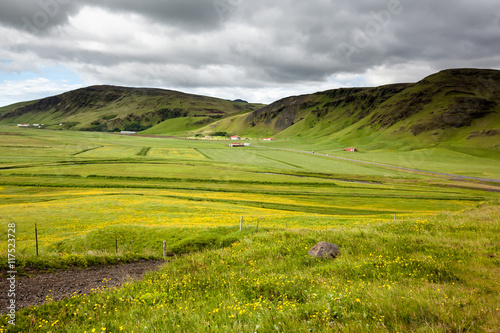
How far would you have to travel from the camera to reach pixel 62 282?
15.0 metres

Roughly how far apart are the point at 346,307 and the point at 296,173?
8957 centimetres

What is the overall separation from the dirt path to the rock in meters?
10.2

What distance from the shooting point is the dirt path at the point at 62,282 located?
12.8 m

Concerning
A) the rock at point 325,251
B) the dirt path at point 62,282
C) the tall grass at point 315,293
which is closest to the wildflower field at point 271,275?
the tall grass at point 315,293

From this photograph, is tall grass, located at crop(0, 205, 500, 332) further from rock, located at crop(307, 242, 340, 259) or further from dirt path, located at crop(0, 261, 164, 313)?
dirt path, located at crop(0, 261, 164, 313)

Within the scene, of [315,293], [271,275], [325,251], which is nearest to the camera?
[315,293]

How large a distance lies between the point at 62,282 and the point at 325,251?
47.9 ft

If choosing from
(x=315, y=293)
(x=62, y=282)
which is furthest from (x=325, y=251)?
(x=62, y=282)

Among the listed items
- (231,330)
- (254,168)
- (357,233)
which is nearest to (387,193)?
(254,168)

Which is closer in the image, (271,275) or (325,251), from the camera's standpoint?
(271,275)

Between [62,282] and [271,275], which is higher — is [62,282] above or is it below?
below

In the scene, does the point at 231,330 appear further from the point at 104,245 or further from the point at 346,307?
the point at 104,245

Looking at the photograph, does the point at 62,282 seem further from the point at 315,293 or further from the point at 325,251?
the point at 325,251

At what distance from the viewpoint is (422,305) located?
7.49 m
